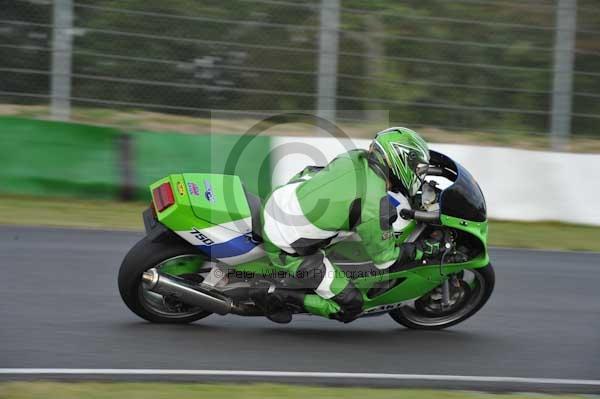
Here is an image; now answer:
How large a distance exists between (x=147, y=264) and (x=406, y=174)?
6.06ft

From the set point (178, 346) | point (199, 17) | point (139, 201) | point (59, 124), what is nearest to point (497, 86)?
point (199, 17)

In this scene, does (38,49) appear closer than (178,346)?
No

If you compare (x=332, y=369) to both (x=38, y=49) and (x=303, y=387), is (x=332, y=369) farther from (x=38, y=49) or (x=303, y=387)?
(x=38, y=49)

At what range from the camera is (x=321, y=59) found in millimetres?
11500

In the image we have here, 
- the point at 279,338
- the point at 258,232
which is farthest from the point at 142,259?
the point at 279,338

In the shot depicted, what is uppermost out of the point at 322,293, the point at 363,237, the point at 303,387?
the point at 363,237

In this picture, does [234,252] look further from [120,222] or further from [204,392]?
[120,222]

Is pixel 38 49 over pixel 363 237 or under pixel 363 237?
over

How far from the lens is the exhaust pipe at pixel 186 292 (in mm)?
6066

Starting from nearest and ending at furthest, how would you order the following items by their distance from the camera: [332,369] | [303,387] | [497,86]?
[303,387], [332,369], [497,86]

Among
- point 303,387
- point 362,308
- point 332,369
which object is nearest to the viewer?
point 303,387

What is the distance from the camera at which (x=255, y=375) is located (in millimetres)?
5617

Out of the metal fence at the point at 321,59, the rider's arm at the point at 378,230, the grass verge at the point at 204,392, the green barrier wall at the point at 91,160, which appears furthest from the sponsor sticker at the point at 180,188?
the metal fence at the point at 321,59

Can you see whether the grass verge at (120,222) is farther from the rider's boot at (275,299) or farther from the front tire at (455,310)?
the rider's boot at (275,299)
